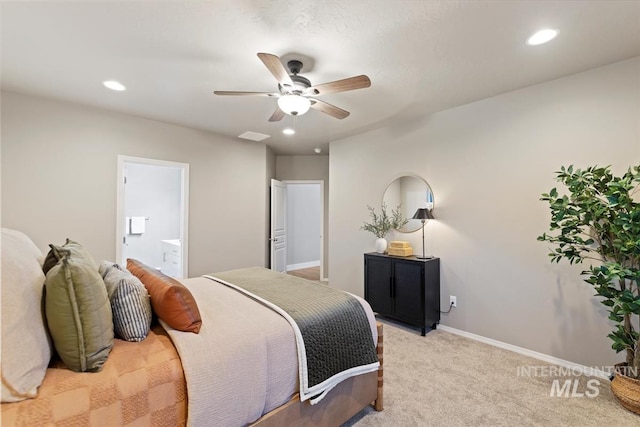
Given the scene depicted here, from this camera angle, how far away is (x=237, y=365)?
1268mm

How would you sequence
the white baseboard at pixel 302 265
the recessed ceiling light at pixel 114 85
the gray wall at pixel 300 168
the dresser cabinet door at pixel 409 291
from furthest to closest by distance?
Result: the white baseboard at pixel 302 265 < the gray wall at pixel 300 168 < the dresser cabinet door at pixel 409 291 < the recessed ceiling light at pixel 114 85

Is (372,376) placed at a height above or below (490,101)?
below

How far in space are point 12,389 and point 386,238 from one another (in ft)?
11.9

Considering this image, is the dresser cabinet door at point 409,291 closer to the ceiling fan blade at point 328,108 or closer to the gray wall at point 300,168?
the ceiling fan blade at point 328,108

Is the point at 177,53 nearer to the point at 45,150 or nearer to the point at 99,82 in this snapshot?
the point at 99,82

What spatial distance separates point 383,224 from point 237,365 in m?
2.91

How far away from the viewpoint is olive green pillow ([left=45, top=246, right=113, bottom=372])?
1.08 metres

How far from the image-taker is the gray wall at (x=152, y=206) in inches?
204

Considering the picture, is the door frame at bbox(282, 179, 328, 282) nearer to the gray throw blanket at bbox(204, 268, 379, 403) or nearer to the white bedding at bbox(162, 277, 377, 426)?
the gray throw blanket at bbox(204, 268, 379, 403)

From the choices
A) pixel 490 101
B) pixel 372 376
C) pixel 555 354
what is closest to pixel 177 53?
pixel 372 376

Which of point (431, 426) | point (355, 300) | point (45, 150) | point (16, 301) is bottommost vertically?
point (431, 426)

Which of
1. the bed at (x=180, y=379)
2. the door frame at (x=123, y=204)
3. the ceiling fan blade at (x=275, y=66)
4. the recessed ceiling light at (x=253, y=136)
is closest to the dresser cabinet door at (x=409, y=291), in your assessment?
the bed at (x=180, y=379)

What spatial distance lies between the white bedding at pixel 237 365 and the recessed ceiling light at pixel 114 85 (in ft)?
8.00

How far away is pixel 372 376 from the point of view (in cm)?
189
